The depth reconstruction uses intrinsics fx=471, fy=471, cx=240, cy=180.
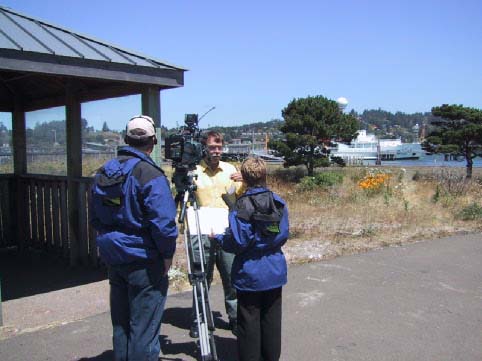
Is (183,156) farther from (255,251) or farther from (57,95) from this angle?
(57,95)

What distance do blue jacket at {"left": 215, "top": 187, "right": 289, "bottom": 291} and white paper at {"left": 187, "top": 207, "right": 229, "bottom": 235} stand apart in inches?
11.2

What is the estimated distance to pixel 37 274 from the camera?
6.55m

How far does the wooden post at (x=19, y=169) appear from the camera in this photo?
7633 mm

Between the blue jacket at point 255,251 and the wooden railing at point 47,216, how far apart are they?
378 cm

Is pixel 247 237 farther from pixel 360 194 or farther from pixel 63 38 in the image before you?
pixel 360 194

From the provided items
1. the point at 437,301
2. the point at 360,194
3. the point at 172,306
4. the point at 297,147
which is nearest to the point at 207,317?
the point at 172,306

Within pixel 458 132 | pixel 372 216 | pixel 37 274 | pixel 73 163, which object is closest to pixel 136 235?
pixel 73 163

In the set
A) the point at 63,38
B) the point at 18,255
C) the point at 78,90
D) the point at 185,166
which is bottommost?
the point at 18,255

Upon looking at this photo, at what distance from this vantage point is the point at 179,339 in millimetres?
4164

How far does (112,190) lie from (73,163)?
426 centimetres

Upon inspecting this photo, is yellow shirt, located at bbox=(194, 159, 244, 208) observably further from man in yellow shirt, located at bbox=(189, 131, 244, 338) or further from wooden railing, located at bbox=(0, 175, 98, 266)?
wooden railing, located at bbox=(0, 175, 98, 266)

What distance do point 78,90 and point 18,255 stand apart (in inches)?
118

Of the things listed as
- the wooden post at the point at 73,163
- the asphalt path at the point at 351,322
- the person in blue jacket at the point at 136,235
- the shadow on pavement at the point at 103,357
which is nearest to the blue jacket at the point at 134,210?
the person in blue jacket at the point at 136,235

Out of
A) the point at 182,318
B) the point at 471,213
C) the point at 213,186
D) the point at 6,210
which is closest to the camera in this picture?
the point at 213,186
